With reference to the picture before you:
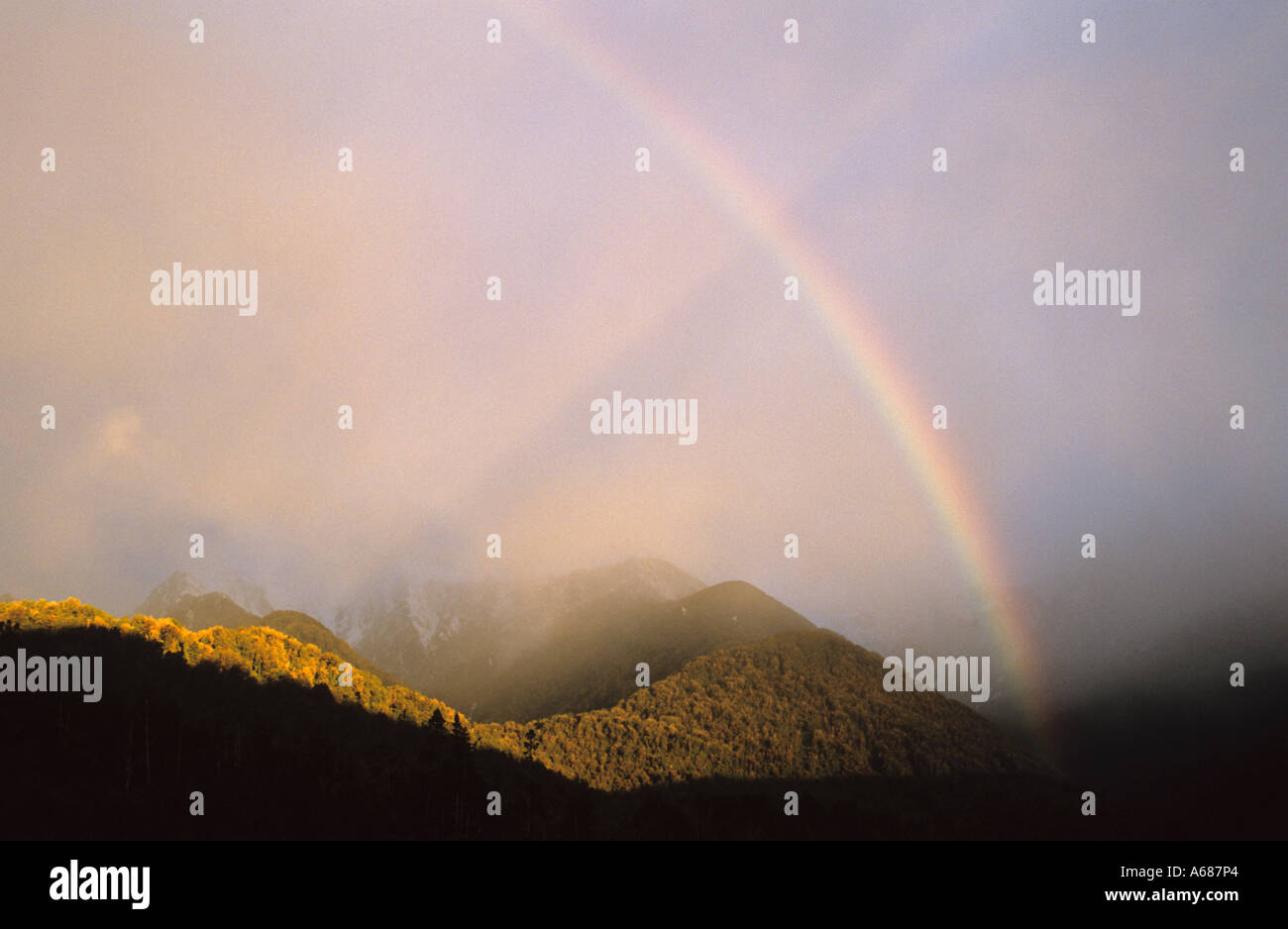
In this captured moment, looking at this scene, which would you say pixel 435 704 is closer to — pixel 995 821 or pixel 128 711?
pixel 128 711

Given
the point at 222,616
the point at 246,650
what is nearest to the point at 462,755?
the point at 246,650

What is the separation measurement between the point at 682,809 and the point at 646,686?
30.9 metres

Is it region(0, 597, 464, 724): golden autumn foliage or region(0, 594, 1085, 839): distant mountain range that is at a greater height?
region(0, 597, 464, 724): golden autumn foliage

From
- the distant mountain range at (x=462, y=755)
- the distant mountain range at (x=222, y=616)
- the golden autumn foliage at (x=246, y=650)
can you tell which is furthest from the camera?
the distant mountain range at (x=222, y=616)

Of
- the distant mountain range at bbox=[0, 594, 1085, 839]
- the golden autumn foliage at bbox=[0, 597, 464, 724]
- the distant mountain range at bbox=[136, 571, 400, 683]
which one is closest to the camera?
the distant mountain range at bbox=[0, 594, 1085, 839]

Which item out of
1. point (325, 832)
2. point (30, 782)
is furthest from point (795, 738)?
point (30, 782)

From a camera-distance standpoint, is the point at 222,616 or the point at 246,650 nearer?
the point at 246,650

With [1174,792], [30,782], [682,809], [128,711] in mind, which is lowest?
[1174,792]

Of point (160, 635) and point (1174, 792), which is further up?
point (160, 635)

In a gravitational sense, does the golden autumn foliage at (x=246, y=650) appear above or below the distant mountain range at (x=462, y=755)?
above

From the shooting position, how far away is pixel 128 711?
284 ft

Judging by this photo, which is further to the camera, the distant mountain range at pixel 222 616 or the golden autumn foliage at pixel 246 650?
the distant mountain range at pixel 222 616

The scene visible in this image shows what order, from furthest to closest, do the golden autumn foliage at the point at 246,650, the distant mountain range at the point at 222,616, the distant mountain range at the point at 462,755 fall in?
the distant mountain range at the point at 222,616 → the golden autumn foliage at the point at 246,650 → the distant mountain range at the point at 462,755

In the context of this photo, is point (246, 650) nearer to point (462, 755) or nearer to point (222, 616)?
point (462, 755)
